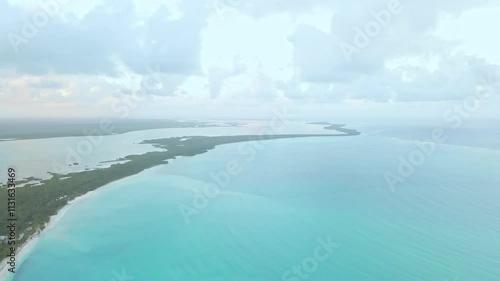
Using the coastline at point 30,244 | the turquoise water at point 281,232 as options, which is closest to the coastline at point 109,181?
the coastline at point 30,244

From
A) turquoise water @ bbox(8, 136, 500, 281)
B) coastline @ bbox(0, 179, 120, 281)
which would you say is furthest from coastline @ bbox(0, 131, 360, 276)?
turquoise water @ bbox(8, 136, 500, 281)

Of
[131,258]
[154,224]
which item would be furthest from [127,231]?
[131,258]

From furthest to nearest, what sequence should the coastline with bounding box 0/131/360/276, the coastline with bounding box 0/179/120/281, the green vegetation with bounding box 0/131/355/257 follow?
1. the green vegetation with bounding box 0/131/355/257
2. the coastline with bounding box 0/131/360/276
3. the coastline with bounding box 0/179/120/281

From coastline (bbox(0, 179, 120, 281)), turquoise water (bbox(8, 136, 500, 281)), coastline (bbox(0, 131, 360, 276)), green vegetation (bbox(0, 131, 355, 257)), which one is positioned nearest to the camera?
coastline (bbox(0, 179, 120, 281))

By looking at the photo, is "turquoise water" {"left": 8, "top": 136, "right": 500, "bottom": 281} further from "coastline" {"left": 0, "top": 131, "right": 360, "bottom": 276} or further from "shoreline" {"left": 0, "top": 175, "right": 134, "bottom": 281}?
"coastline" {"left": 0, "top": 131, "right": 360, "bottom": 276}

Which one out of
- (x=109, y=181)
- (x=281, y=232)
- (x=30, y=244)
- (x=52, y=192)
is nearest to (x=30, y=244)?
(x=30, y=244)

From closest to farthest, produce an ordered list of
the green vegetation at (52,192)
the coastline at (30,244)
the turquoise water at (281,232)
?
the coastline at (30,244), the turquoise water at (281,232), the green vegetation at (52,192)

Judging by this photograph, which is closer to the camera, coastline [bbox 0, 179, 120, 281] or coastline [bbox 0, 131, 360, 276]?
coastline [bbox 0, 179, 120, 281]

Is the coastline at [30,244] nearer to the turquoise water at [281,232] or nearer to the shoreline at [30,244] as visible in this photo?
the shoreline at [30,244]
